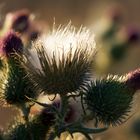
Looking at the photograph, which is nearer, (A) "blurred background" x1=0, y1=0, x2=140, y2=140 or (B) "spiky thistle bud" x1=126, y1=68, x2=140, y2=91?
(B) "spiky thistle bud" x1=126, y1=68, x2=140, y2=91

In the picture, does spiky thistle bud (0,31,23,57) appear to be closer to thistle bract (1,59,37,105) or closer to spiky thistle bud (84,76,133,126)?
thistle bract (1,59,37,105)

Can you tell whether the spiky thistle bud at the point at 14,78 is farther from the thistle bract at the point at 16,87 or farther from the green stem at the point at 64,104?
the green stem at the point at 64,104

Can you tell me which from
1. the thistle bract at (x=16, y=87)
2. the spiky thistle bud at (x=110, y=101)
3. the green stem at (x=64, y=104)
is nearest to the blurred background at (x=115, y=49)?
the spiky thistle bud at (x=110, y=101)

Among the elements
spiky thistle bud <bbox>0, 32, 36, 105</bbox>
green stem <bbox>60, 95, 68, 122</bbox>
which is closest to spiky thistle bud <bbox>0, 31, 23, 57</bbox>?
spiky thistle bud <bbox>0, 32, 36, 105</bbox>

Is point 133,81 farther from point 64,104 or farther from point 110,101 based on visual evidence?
point 64,104

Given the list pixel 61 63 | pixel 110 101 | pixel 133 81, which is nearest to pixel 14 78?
pixel 61 63

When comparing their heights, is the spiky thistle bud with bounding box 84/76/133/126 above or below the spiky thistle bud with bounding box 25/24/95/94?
below

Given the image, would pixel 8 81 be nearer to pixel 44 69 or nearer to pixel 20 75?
pixel 20 75
